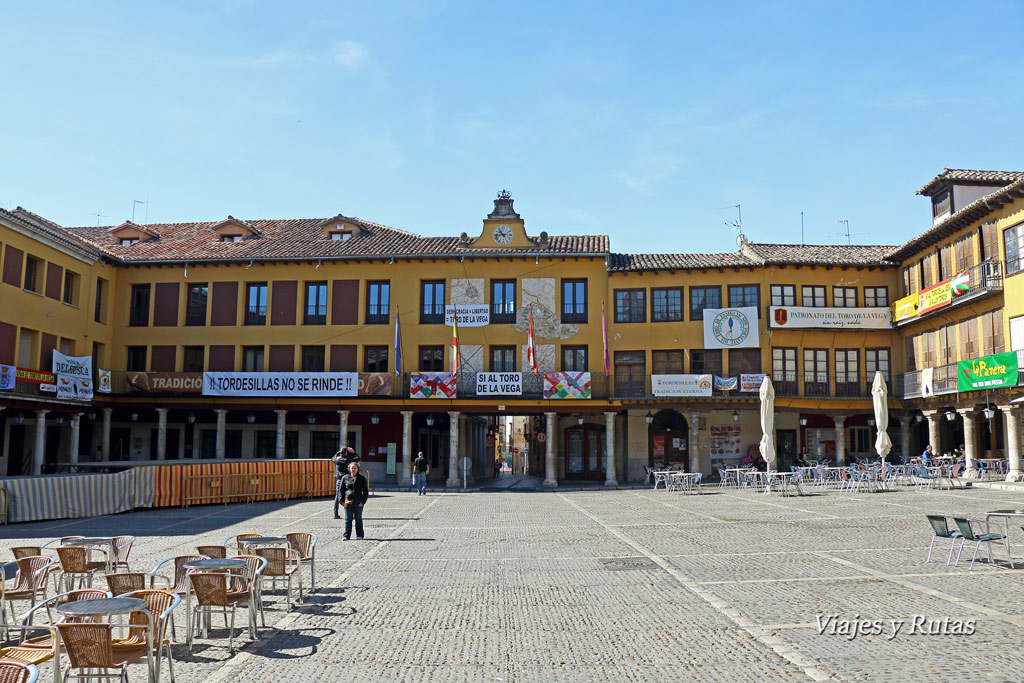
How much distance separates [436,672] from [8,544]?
1240 centimetres

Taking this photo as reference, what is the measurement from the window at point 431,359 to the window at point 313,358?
1873 millimetres

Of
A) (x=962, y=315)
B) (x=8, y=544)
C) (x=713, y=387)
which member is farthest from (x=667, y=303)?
(x=8, y=544)

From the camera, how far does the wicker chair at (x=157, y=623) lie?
258 inches

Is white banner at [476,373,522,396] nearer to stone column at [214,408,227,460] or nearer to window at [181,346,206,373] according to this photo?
stone column at [214,408,227,460]

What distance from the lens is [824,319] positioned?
3641cm

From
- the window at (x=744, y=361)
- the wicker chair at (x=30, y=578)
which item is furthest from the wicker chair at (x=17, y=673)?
the window at (x=744, y=361)

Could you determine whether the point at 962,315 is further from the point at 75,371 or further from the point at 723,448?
the point at 75,371

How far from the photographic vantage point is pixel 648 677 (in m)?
6.92

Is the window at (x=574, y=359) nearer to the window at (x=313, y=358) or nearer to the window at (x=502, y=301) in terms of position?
the window at (x=502, y=301)

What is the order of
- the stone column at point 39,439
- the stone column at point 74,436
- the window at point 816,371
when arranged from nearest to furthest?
the stone column at point 39,439 < the stone column at point 74,436 < the window at point 816,371

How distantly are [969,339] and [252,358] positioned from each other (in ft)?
99.0

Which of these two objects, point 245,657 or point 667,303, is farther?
point 667,303

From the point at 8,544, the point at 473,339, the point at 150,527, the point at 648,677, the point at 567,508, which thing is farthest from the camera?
the point at 473,339

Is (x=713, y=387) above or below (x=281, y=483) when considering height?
above
